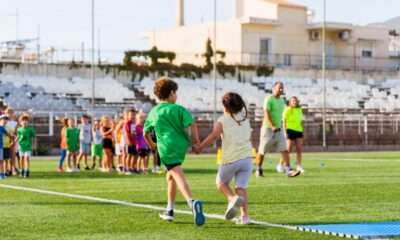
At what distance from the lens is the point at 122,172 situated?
22516mm

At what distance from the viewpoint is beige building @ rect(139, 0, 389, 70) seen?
6238 cm

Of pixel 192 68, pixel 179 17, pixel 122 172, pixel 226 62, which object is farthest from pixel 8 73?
pixel 122 172

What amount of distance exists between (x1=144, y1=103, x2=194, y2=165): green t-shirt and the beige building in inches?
1970

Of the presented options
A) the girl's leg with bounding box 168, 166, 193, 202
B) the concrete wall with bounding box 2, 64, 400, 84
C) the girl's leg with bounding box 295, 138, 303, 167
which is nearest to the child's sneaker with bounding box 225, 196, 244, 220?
the girl's leg with bounding box 168, 166, 193, 202

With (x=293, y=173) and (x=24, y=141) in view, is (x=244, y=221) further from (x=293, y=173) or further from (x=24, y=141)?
(x=24, y=141)

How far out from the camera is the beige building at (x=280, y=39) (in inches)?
2456

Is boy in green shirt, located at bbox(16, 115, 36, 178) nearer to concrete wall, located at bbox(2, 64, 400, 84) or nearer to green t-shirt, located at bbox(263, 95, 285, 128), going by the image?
green t-shirt, located at bbox(263, 95, 285, 128)

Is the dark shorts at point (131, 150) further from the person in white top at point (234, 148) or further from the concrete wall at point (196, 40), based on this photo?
the concrete wall at point (196, 40)

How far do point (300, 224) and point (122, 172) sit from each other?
43.4 ft

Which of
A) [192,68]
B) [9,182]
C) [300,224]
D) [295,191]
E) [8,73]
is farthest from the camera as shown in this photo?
[192,68]

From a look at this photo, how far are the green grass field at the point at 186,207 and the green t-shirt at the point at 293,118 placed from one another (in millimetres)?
1384

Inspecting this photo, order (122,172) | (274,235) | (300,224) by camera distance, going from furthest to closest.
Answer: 1. (122,172)
2. (300,224)
3. (274,235)

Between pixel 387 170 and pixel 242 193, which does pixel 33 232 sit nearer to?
pixel 242 193

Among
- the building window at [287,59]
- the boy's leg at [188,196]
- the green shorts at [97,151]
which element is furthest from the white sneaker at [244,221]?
the building window at [287,59]
